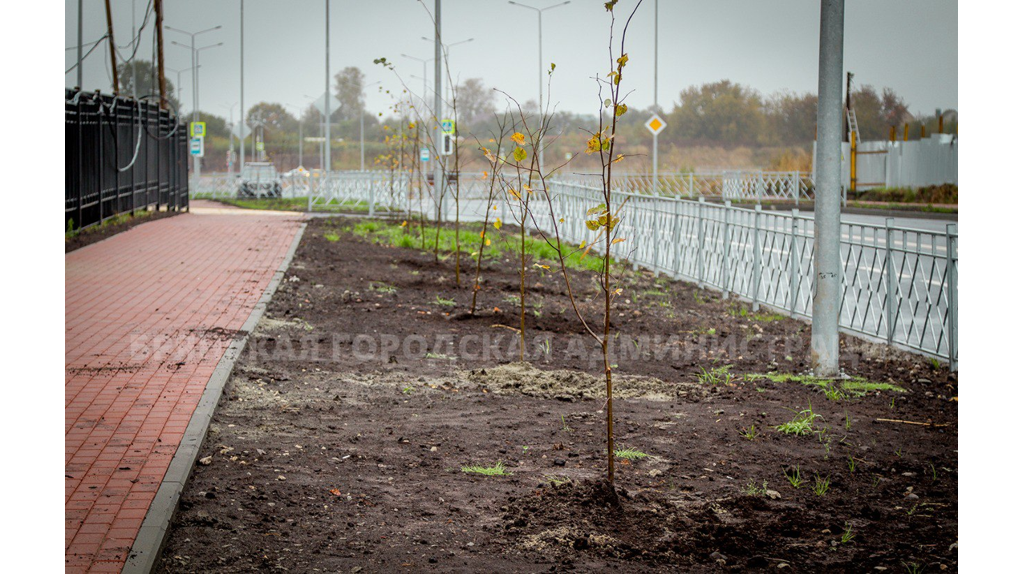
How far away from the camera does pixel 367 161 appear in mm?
71000

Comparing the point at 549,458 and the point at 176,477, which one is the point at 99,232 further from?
the point at 549,458

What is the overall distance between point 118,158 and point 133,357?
40.8ft

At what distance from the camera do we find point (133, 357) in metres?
6.77

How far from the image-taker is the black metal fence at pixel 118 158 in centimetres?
1500

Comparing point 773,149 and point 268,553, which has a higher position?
point 773,149

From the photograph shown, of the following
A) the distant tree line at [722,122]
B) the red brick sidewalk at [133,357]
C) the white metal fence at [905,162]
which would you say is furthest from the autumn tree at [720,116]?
the red brick sidewalk at [133,357]

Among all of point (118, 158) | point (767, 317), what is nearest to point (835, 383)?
point (767, 317)

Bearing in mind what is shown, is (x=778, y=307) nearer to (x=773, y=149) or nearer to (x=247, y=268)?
(x=247, y=268)

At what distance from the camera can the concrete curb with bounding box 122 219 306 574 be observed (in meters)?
3.45

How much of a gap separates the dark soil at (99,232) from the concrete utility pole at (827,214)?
10.2 metres

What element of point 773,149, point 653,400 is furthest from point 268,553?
point 773,149

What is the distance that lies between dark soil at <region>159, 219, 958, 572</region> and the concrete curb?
8 cm

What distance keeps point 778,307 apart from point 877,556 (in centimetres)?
719

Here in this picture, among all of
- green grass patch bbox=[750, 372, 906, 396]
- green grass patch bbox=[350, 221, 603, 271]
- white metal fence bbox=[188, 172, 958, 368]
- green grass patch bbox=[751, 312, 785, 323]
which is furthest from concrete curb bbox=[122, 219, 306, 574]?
green grass patch bbox=[350, 221, 603, 271]
